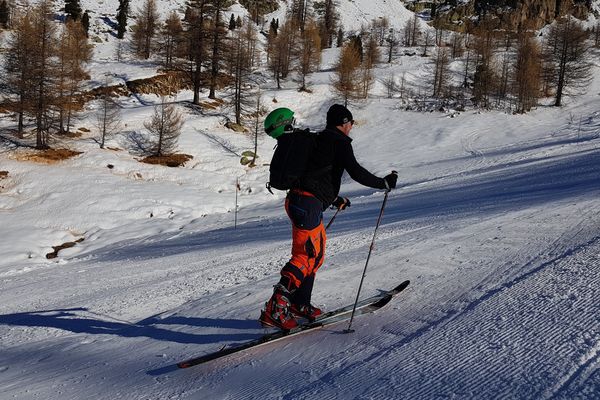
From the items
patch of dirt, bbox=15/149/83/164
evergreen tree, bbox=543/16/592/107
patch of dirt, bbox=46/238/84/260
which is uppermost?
evergreen tree, bbox=543/16/592/107

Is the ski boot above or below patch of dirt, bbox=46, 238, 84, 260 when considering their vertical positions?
above

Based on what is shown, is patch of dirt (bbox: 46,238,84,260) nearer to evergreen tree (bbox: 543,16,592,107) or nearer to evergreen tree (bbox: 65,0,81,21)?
evergreen tree (bbox: 543,16,592,107)

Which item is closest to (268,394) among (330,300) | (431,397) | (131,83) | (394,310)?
(431,397)

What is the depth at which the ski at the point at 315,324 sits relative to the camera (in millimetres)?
3602

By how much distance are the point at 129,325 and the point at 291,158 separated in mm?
2910

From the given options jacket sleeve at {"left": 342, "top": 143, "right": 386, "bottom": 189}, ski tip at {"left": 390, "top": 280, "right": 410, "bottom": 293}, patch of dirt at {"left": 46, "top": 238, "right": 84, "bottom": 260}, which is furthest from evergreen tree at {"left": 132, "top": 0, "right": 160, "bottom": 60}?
jacket sleeve at {"left": 342, "top": 143, "right": 386, "bottom": 189}

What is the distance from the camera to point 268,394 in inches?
120

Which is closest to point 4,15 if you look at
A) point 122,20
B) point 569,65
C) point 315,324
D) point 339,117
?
point 122,20

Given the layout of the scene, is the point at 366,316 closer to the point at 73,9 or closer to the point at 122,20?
the point at 122,20

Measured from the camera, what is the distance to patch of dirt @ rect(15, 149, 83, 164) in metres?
28.3

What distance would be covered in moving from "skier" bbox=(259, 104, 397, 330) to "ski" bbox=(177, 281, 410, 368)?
0.42ft

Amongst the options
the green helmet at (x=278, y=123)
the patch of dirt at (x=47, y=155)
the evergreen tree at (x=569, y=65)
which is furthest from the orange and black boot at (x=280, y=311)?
the evergreen tree at (x=569, y=65)

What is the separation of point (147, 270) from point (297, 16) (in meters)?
103

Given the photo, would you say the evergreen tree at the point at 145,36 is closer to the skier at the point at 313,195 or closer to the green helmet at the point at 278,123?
the green helmet at the point at 278,123
